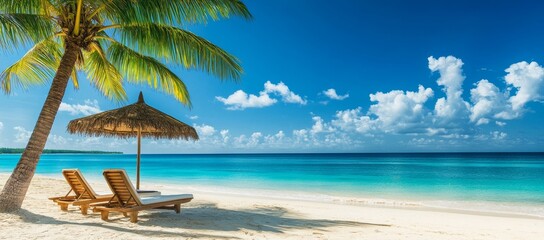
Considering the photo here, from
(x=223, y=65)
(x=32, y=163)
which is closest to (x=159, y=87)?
(x=223, y=65)

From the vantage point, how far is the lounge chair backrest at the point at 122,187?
4.75m

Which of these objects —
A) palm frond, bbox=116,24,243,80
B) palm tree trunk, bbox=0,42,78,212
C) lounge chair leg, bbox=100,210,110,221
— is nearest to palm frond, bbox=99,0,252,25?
palm frond, bbox=116,24,243,80

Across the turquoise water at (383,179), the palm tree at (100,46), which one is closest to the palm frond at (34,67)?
the palm tree at (100,46)

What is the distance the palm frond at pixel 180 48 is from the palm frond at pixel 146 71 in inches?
24.7

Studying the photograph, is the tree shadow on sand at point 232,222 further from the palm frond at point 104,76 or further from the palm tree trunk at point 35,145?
the palm frond at point 104,76

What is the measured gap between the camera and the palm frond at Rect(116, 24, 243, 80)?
19.9ft

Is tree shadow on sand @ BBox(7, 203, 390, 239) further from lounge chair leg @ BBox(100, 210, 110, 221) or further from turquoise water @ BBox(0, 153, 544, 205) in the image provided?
turquoise water @ BBox(0, 153, 544, 205)

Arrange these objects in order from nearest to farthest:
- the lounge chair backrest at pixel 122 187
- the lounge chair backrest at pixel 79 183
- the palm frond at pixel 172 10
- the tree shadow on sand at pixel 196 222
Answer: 1. the tree shadow on sand at pixel 196 222
2. the lounge chair backrest at pixel 122 187
3. the palm frond at pixel 172 10
4. the lounge chair backrest at pixel 79 183

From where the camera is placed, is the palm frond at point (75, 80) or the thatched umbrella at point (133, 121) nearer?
the thatched umbrella at point (133, 121)

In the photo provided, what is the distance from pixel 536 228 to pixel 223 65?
6033 millimetres

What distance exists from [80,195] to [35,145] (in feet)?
3.20

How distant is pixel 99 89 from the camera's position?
8195mm

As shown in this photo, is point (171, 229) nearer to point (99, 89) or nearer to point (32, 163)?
point (32, 163)

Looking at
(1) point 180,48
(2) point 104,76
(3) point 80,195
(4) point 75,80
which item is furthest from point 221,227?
(4) point 75,80
